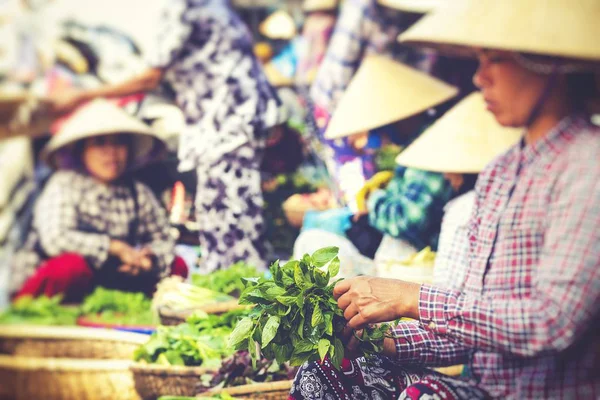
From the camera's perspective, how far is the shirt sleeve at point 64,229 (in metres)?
3.91

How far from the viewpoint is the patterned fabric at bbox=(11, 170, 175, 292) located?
12.8 feet

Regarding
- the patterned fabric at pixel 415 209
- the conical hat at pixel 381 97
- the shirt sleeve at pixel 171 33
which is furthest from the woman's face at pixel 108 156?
the patterned fabric at pixel 415 209

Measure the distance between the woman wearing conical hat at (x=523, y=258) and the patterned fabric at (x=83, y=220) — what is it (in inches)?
94.8

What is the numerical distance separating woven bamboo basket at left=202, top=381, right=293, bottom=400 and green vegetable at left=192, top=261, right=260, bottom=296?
747 millimetres

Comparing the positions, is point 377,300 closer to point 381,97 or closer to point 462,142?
point 462,142

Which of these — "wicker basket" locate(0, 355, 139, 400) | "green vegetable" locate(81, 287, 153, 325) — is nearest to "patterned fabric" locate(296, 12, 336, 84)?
"green vegetable" locate(81, 287, 153, 325)

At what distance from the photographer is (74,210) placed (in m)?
4.02

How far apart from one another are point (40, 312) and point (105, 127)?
1.16 m

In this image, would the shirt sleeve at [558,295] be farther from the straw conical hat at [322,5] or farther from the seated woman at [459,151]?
the straw conical hat at [322,5]

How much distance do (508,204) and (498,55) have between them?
401 mm

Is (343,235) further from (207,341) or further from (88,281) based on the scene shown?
(88,281)

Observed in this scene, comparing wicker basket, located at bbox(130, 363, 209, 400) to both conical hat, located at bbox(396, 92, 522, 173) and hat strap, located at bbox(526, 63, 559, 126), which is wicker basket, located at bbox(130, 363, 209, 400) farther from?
hat strap, located at bbox(526, 63, 559, 126)

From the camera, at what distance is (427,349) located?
1840mm

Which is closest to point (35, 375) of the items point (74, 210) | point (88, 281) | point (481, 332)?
point (88, 281)
